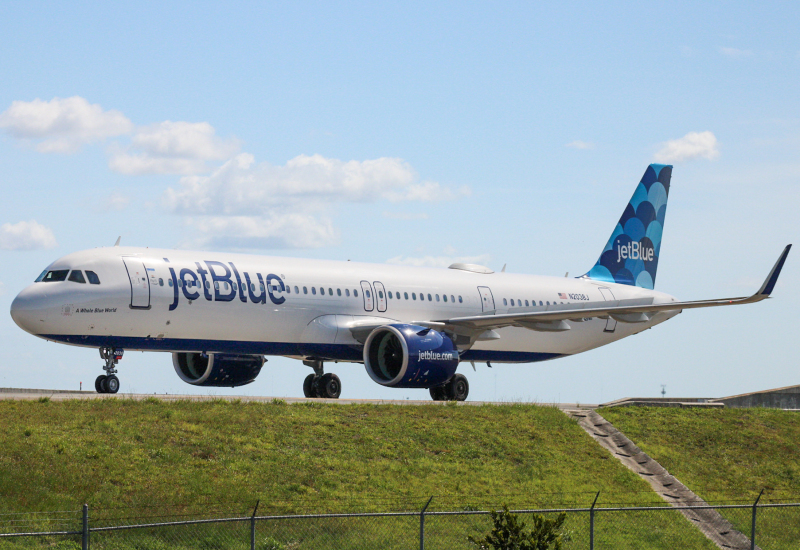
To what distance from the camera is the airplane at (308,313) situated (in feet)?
85.0

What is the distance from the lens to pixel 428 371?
28859mm

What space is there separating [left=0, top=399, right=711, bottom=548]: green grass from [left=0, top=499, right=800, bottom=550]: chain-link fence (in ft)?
0.15

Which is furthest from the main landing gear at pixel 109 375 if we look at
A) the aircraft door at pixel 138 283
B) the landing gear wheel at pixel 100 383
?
the aircraft door at pixel 138 283

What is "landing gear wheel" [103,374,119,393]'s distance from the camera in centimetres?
2611

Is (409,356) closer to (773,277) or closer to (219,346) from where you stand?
(219,346)

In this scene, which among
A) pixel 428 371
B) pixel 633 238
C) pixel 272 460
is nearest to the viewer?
pixel 272 460

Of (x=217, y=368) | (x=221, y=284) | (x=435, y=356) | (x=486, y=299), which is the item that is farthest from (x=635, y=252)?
(x=221, y=284)

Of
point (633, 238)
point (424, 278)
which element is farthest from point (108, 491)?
point (633, 238)

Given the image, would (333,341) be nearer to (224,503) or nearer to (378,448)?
(378,448)

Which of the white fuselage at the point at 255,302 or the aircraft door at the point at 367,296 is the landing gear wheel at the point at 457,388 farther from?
the aircraft door at the point at 367,296

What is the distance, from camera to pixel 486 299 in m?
34.6

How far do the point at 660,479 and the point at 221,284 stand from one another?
12.5m

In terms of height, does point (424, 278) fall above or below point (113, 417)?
above

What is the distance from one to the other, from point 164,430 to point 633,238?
83.1ft
